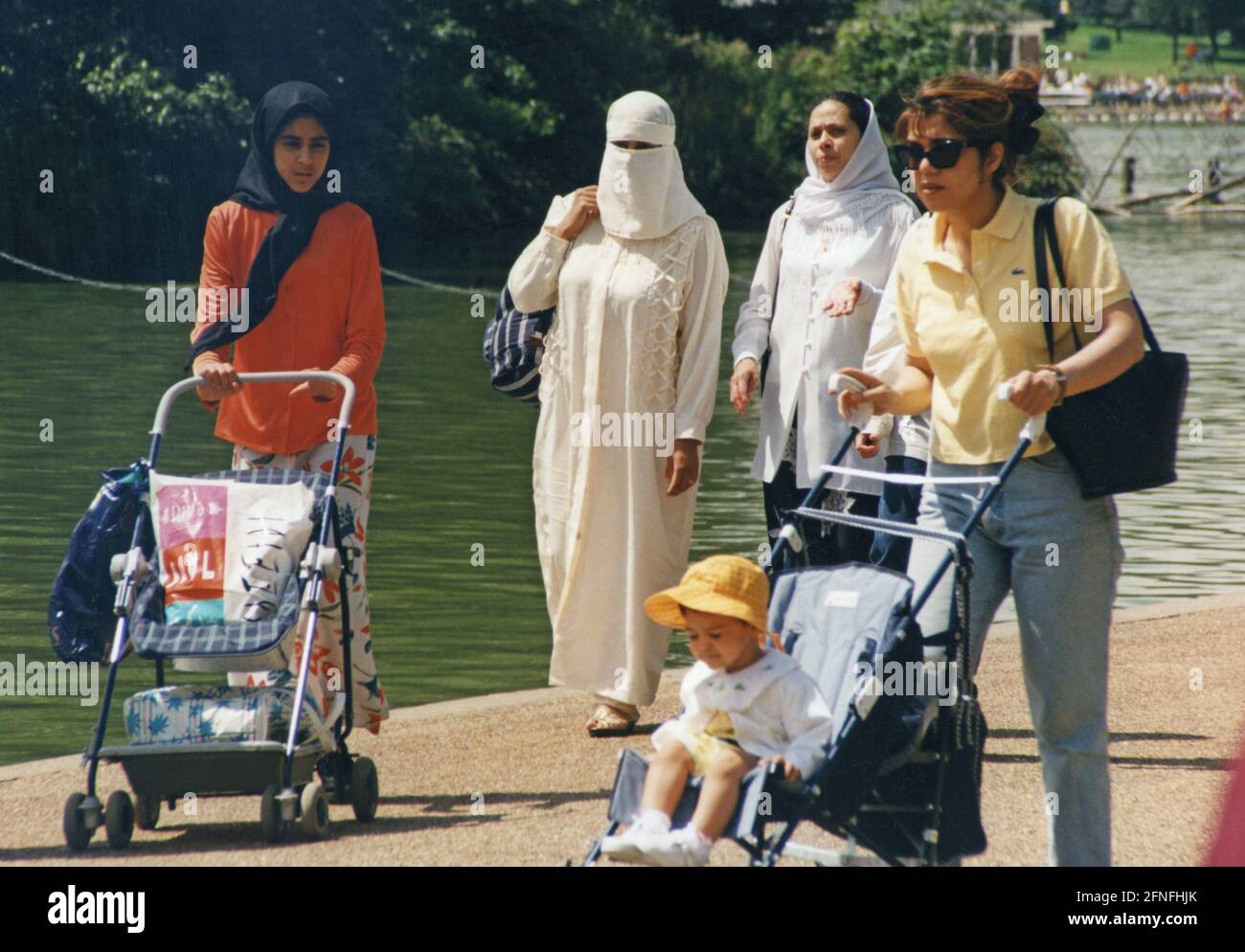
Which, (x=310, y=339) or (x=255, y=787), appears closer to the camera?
(x=255, y=787)

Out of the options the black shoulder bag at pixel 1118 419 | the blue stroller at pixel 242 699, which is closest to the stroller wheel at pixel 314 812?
the blue stroller at pixel 242 699

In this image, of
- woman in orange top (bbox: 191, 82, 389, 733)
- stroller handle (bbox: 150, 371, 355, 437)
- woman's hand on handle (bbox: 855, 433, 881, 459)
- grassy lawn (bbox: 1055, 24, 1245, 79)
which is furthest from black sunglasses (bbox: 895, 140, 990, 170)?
grassy lawn (bbox: 1055, 24, 1245, 79)

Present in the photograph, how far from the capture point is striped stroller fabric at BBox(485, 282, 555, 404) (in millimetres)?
7031

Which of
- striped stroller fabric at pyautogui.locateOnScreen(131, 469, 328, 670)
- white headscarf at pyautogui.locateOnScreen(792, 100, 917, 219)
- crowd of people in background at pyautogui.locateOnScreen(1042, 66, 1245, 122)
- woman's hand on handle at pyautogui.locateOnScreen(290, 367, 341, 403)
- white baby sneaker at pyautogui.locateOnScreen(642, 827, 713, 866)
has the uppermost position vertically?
crowd of people in background at pyautogui.locateOnScreen(1042, 66, 1245, 122)

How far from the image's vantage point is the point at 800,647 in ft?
15.9

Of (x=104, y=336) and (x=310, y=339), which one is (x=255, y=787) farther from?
(x=104, y=336)

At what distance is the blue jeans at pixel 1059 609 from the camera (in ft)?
15.0

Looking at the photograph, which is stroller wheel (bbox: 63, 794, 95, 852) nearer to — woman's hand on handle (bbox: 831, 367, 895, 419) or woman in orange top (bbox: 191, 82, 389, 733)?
woman in orange top (bbox: 191, 82, 389, 733)

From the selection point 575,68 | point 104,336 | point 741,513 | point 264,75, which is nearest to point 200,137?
point 264,75

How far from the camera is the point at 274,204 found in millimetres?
6043

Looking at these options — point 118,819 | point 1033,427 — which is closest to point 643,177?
point 1033,427

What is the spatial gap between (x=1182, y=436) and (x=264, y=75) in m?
26.9

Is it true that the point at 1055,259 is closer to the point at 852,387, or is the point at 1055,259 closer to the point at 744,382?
the point at 852,387

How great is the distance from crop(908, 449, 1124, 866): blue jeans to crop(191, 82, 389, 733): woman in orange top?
2.05m
